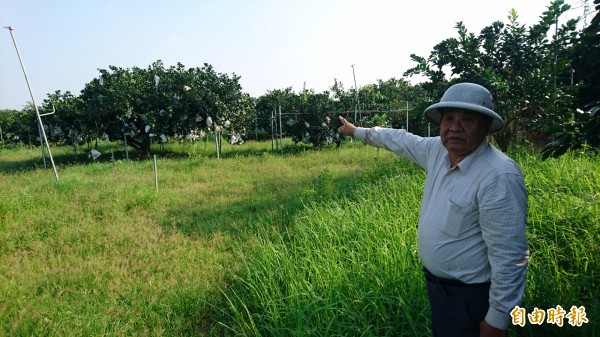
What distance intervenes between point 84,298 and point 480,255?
10.7ft

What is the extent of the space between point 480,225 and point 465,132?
38cm

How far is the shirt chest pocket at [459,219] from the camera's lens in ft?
4.35

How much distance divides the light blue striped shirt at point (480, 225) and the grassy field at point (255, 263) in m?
0.65

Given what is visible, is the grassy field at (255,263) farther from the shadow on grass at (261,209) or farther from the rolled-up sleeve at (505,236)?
the rolled-up sleeve at (505,236)

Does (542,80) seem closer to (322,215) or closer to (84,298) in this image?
(322,215)

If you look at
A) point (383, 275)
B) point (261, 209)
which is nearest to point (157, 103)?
point (261, 209)

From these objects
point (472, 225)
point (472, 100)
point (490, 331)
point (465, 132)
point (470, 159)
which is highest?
point (472, 100)

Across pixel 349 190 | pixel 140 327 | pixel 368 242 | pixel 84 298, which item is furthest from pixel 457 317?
pixel 349 190

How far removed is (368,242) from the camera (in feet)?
9.85

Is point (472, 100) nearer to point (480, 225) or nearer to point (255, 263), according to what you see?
point (480, 225)

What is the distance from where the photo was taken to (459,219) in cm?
136

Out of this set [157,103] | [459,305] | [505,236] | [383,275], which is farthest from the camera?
[157,103]

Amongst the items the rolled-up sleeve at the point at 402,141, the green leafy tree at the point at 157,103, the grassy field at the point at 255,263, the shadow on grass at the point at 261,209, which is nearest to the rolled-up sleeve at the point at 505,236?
the rolled-up sleeve at the point at 402,141

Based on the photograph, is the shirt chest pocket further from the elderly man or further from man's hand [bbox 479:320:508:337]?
man's hand [bbox 479:320:508:337]
